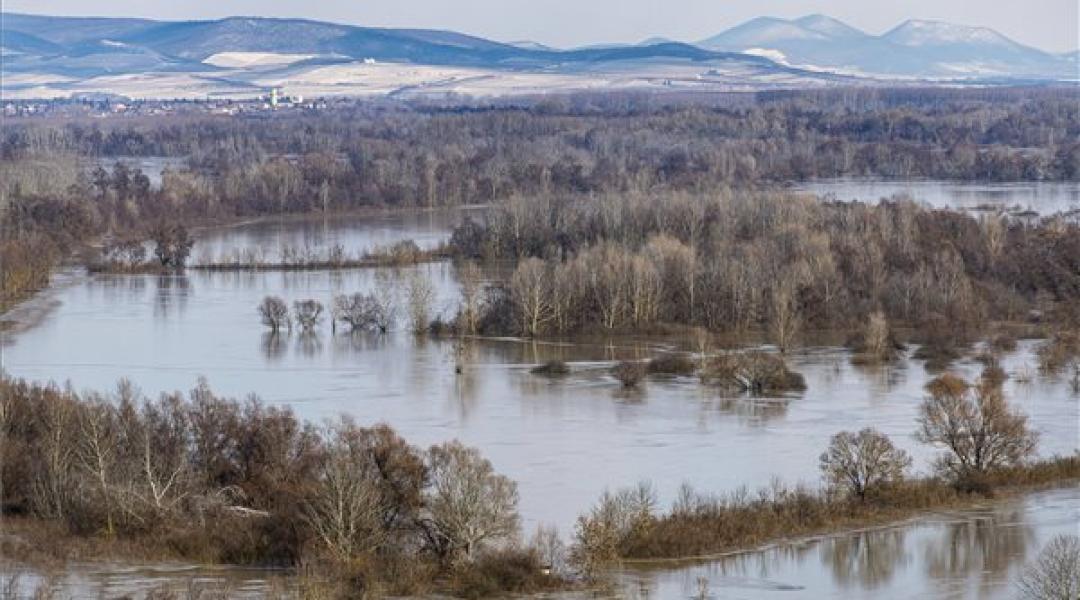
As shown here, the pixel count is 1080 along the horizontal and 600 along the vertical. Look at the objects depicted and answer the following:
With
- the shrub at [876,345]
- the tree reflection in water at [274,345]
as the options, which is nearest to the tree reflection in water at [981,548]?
the shrub at [876,345]

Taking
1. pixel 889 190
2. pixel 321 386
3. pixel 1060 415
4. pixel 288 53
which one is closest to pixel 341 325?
pixel 321 386

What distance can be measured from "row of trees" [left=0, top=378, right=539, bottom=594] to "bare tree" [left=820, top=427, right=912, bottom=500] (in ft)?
6.93

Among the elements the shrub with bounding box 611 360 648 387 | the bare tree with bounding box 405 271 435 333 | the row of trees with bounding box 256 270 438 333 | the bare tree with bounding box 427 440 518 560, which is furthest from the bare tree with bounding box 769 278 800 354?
the bare tree with bounding box 427 440 518 560

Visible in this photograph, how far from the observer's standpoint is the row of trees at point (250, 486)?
32.4ft

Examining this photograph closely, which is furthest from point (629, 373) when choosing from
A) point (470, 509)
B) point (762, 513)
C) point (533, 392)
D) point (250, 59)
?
point (250, 59)

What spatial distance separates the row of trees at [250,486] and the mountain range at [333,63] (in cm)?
6579

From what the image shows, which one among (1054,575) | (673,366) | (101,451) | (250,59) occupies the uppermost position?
(250,59)

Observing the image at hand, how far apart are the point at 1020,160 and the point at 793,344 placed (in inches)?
838

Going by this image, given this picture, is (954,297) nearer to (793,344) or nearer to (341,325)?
(793,344)

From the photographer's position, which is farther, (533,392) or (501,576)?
(533,392)

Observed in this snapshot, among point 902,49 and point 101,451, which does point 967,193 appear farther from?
point 902,49

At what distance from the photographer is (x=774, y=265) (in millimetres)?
19656

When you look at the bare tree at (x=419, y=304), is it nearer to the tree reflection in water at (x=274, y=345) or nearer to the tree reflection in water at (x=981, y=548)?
the tree reflection in water at (x=274, y=345)

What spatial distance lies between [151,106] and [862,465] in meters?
59.7
